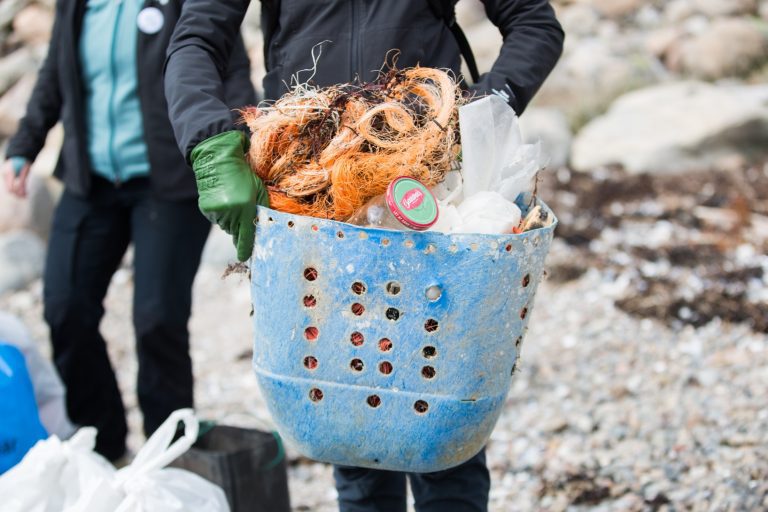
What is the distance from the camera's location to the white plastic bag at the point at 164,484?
7.55ft

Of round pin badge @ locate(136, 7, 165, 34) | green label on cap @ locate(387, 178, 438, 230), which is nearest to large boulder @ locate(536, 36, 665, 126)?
round pin badge @ locate(136, 7, 165, 34)

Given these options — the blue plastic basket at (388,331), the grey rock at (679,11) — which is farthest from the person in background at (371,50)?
the grey rock at (679,11)

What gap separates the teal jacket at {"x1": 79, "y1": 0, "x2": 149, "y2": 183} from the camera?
313cm

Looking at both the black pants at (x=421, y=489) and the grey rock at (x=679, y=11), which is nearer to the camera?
the black pants at (x=421, y=489)

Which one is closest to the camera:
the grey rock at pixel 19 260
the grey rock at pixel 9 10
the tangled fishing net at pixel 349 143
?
the tangled fishing net at pixel 349 143

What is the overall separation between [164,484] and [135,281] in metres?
0.96

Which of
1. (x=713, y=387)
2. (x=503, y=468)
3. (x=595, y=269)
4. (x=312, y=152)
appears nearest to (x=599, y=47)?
(x=595, y=269)

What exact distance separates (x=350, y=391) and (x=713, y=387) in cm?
266

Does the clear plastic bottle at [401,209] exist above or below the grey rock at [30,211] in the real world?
above

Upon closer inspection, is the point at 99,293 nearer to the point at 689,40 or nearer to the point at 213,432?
the point at 213,432

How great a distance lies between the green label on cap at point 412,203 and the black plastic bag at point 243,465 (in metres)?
1.23

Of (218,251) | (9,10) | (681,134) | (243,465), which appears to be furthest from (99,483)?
(9,10)

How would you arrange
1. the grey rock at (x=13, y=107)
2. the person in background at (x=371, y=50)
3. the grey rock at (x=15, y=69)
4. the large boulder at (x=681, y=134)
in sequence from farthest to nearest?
the grey rock at (x=15, y=69) < the grey rock at (x=13, y=107) < the large boulder at (x=681, y=134) < the person in background at (x=371, y=50)

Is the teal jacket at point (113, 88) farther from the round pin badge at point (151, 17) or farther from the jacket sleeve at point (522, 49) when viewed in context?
the jacket sleeve at point (522, 49)
